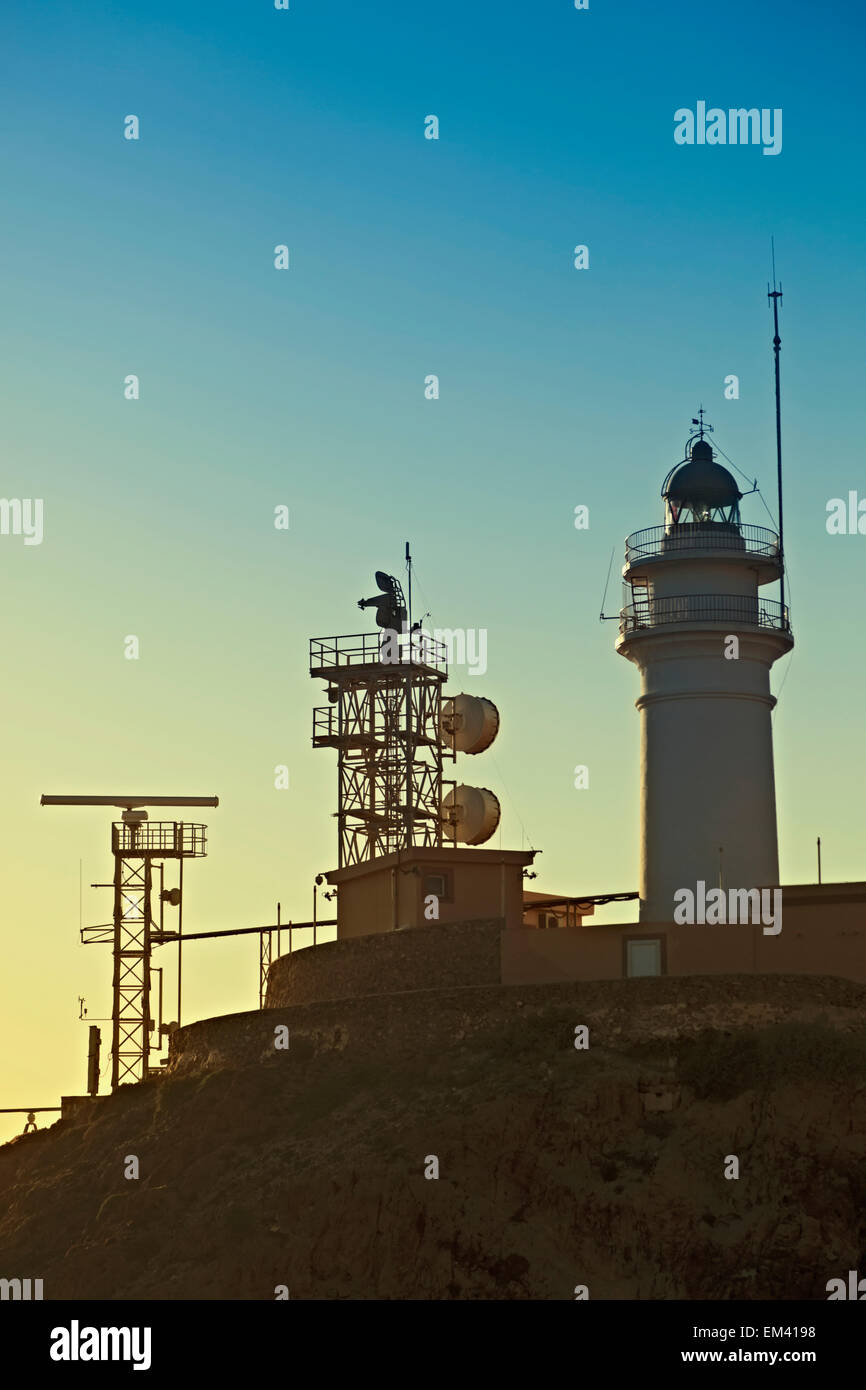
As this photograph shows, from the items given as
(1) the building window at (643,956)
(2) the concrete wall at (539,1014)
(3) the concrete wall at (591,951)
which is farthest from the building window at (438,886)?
(1) the building window at (643,956)

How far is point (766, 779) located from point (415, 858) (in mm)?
9262

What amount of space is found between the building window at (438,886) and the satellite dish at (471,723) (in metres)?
10.3

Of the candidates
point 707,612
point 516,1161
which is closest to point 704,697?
point 707,612

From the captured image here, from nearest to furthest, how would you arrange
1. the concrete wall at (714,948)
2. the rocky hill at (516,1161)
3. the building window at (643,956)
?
the rocky hill at (516,1161) < the concrete wall at (714,948) < the building window at (643,956)

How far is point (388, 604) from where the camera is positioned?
75.6m

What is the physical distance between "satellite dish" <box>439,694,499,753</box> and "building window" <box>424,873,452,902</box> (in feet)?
33.7

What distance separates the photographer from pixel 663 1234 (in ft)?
157

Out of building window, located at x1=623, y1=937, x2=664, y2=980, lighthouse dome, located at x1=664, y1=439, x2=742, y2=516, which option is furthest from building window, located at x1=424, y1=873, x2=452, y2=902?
lighthouse dome, located at x1=664, y1=439, x2=742, y2=516

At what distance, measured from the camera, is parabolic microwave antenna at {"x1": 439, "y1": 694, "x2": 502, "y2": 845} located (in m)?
69.8

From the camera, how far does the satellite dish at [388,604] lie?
75375mm

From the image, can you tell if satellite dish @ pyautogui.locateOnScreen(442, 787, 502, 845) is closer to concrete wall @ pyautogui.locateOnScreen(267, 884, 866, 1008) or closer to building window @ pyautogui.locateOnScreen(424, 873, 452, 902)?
building window @ pyautogui.locateOnScreen(424, 873, 452, 902)

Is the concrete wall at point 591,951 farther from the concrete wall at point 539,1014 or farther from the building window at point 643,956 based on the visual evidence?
the concrete wall at point 539,1014

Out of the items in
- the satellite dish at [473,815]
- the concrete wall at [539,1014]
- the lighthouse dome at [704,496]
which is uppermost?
the lighthouse dome at [704,496]

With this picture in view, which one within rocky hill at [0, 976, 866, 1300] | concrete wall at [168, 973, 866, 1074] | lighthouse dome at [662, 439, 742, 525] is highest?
lighthouse dome at [662, 439, 742, 525]
